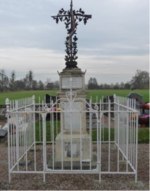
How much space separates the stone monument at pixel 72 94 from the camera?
5.48 meters

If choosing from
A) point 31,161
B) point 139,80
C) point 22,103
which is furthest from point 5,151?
point 139,80

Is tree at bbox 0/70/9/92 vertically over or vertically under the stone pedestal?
over

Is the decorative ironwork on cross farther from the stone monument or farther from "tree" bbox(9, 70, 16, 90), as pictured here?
"tree" bbox(9, 70, 16, 90)

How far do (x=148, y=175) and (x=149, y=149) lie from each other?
2.32m

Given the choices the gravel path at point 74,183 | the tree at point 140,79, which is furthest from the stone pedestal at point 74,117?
the tree at point 140,79

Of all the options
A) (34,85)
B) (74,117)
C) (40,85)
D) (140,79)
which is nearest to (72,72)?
(74,117)

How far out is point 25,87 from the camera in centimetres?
5009

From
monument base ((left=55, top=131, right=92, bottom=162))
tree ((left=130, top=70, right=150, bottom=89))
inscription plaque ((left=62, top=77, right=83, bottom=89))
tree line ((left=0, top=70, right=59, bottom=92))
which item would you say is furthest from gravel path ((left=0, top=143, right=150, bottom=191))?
tree ((left=130, top=70, right=150, bottom=89))

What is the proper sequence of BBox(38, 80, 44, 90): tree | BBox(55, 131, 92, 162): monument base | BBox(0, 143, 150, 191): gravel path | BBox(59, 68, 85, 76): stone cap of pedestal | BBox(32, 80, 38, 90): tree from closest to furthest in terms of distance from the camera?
1. BBox(0, 143, 150, 191): gravel path
2. BBox(55, 131, 92, 162): monument base
3. BBox(59, 68, 85, 76): stone cap of pedestal
4. BBox(38, 80, 44, 90): tree
5. BBox(32, 80, 38, 90): tree

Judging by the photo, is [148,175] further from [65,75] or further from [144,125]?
[144,125]

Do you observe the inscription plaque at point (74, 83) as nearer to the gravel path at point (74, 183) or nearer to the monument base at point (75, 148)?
the monument base at point (75, 148)

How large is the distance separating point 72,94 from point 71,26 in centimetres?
171

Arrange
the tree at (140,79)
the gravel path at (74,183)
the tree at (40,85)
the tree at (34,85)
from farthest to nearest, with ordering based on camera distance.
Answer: the tree at (140,79), the tree at (34,85), the tree at (40,85), the gravel path at (74,183)

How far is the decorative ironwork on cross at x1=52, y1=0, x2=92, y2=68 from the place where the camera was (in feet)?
18.7
